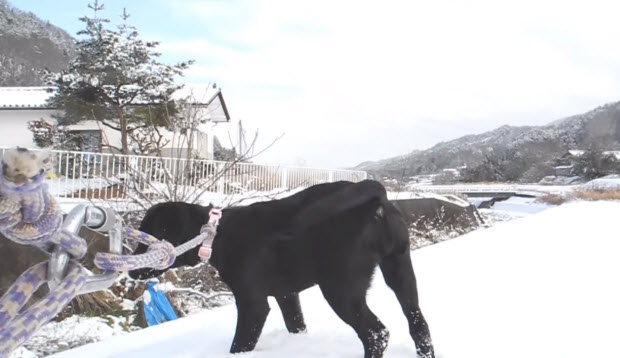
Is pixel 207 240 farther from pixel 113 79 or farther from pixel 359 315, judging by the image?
pixel 113 79

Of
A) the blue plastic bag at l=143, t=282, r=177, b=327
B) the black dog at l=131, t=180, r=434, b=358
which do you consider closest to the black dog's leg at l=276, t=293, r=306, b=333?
the black dog at l=131, t=180, r=434, b=358

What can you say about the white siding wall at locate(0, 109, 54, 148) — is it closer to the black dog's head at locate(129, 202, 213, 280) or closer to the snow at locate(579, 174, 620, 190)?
the black dog's head at locate(129, 202, 213, 280)

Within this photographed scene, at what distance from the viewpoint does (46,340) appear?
214 inches

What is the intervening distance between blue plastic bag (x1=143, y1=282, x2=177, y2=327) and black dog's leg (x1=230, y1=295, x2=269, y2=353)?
2.73 m

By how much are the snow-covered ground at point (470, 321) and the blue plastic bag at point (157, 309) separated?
4.79 feet

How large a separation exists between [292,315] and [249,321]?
0.51 m

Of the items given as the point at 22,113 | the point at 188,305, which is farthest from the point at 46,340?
the point at 22,113

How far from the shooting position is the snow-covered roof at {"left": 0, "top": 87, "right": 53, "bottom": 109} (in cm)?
2330

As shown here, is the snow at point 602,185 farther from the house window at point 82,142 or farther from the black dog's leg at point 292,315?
the black dog's leg at point 292,315

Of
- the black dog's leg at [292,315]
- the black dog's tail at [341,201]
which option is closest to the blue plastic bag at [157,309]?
the black dog's leg at [292,315]

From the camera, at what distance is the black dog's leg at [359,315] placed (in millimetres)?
2459

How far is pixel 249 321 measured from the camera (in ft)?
8.70

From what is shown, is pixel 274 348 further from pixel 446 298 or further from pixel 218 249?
pixel 446 298

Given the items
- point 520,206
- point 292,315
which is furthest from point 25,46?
point 292,315
